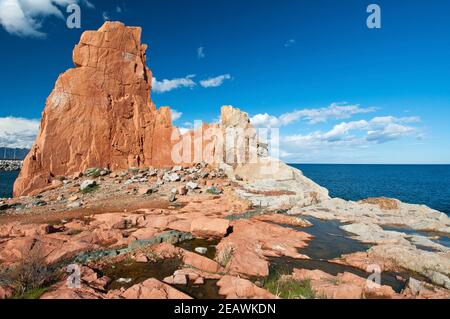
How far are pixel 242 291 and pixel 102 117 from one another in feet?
109

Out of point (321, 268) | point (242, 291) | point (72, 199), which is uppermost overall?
point (72, 199)

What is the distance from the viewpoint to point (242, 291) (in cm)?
916

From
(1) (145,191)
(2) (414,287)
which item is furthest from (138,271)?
(1) (145,191)

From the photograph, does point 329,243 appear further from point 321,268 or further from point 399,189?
point 399,189

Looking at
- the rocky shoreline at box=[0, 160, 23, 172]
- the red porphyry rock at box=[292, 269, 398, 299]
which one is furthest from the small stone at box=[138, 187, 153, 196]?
the rocky shoreline at box=[0, 160, 23, 172]

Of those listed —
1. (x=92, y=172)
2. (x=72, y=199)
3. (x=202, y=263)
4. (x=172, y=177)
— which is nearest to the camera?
(x=202, y=263)

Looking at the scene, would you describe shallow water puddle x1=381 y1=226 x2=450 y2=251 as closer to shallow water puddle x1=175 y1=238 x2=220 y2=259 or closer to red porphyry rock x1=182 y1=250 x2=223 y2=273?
shallow water puddle x1=175 y1=238 x2=220 y2=259

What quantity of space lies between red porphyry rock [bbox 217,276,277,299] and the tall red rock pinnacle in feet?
98.0

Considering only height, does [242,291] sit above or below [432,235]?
above

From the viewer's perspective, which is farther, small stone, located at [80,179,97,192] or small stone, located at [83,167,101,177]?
small stone, located at [83,167,101,177]

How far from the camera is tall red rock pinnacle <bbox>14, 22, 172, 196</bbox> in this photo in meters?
31.9

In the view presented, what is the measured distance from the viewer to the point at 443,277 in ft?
36.6
